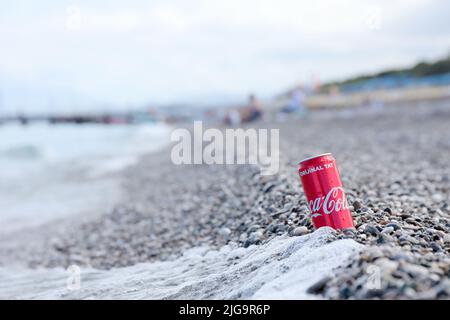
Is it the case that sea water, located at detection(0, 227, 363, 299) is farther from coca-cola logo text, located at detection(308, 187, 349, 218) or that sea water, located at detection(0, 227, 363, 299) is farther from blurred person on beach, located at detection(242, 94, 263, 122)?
blurred person on beach, located at detection(242, 94, 263, 122)

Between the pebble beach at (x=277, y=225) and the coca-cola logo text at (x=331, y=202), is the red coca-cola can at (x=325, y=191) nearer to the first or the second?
the coca-cola logo text at (x=331, y=202)

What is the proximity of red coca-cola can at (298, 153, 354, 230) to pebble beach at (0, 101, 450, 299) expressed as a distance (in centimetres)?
13

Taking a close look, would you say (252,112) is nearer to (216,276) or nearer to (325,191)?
(216,276)

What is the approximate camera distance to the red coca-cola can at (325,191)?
3221mm

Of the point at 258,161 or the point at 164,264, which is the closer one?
the point at 164,264

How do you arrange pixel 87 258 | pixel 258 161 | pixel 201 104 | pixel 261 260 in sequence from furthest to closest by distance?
pixel 201 104, pixel 258 161, pixel 87 258, pixel 261 260

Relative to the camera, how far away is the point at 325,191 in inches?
127

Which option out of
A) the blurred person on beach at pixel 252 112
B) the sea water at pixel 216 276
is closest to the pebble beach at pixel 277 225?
the sea water at pixel 216 276

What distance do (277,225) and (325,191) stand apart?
3.00 feet

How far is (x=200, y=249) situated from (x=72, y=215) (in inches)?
234

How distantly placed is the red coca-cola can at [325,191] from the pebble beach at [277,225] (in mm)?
131

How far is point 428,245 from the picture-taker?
304cm
